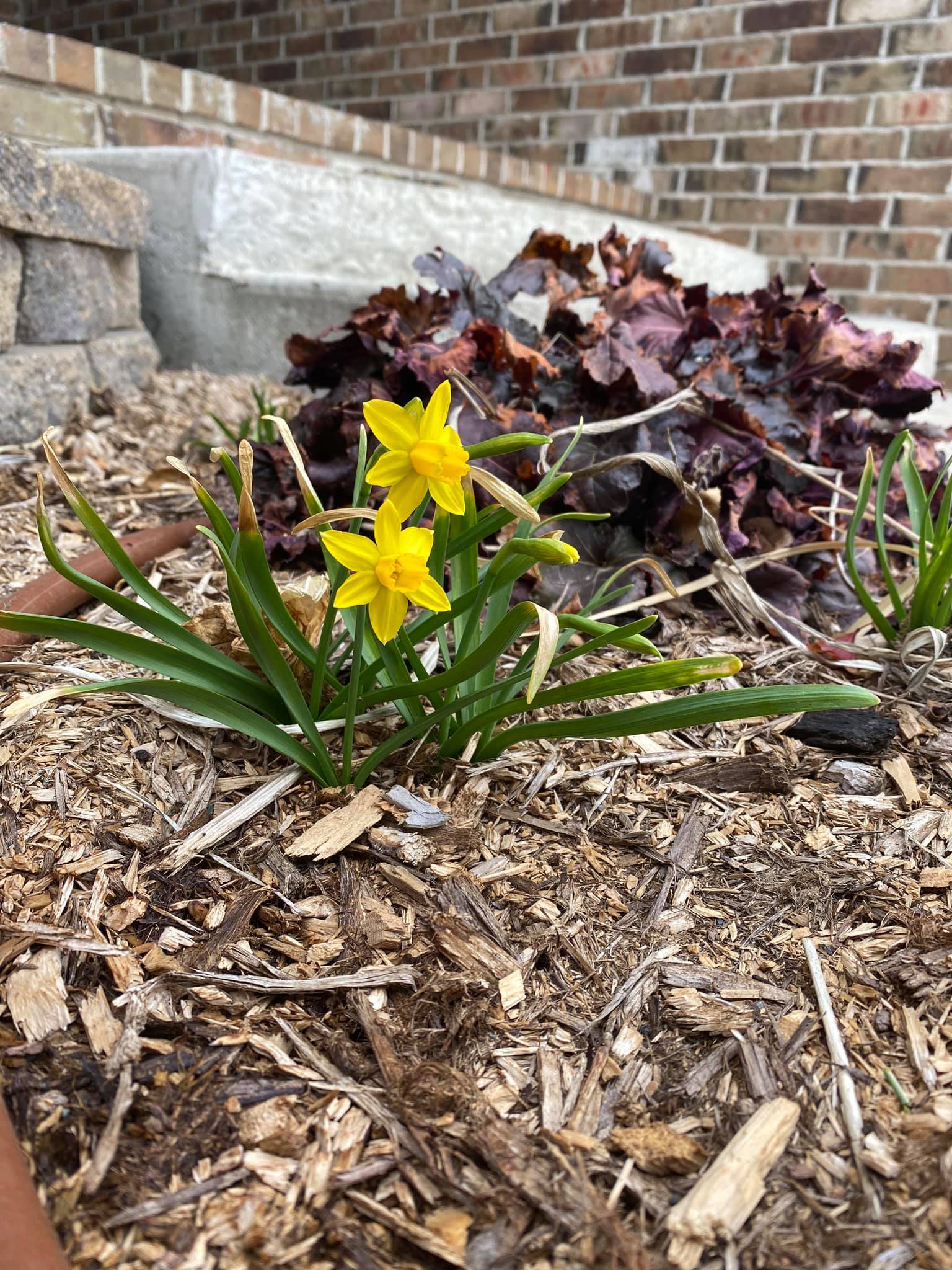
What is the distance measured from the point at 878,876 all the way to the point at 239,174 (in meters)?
2.33

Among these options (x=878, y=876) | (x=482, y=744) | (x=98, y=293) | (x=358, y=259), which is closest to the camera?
→ (x=878, y=876)

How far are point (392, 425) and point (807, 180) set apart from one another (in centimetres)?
425

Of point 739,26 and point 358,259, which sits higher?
point 739,26

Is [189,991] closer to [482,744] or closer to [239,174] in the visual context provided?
[482,744]

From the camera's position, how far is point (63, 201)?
193cm

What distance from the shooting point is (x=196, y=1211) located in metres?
0.66

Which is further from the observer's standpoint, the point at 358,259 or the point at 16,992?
the point at 358,259

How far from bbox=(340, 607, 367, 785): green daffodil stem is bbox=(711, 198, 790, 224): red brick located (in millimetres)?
4184

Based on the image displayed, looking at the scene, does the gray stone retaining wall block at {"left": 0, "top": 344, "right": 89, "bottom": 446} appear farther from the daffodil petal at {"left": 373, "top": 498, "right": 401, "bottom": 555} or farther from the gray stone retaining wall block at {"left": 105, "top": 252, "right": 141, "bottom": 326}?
the daffodil petal at {"left": 373, "top": 498, "right": 401, "bottom": 555}

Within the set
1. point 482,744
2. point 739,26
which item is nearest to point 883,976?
point 482,744

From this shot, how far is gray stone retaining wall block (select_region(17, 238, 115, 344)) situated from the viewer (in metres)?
1.95

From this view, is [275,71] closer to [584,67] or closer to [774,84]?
[584,67]

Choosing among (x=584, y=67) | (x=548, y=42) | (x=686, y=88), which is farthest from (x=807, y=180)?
(x=548, y=42)

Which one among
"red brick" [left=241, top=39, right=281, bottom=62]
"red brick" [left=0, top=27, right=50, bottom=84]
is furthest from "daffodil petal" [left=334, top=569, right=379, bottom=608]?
"red brick" [left=241, top=39, right=281, bottom=62]
